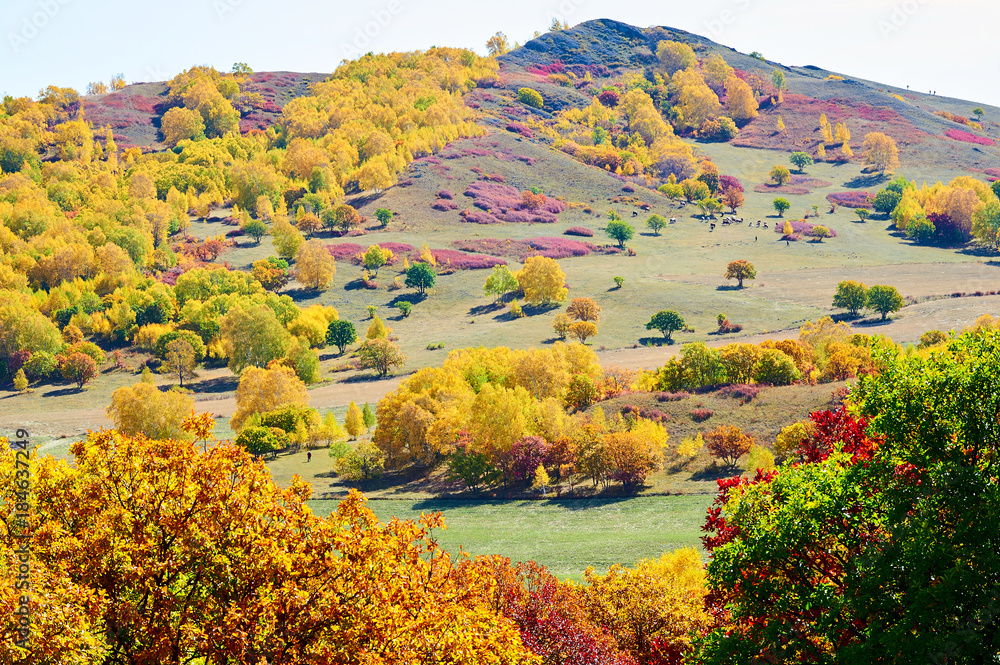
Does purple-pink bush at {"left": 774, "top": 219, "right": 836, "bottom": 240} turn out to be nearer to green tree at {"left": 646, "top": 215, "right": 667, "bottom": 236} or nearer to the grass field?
green tree at {"left": 646, "top": 215, "right": 667, "bottom": 236}

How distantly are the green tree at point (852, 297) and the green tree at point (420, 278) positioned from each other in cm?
6761

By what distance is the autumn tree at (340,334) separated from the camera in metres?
117

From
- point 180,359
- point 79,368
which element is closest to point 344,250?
point 180,359

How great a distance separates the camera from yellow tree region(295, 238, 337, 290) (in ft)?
463

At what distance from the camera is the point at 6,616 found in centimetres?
1180

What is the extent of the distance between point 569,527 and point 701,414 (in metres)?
19.3

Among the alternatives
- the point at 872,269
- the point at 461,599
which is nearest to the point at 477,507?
the point at 461,599

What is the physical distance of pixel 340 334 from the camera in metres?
117

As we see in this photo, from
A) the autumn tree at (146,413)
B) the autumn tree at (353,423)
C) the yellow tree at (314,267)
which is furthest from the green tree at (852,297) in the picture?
the autumn tree at (146,413)

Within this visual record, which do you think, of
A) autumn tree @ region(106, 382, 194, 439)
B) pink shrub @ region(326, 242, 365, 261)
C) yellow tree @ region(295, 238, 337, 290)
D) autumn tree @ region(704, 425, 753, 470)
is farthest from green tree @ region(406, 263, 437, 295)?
autumn tree @ region(704, 425, 753, 470)

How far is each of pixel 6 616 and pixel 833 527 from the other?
1510cm

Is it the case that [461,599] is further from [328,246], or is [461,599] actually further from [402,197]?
[402,197]

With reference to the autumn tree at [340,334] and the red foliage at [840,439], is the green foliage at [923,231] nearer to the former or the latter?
the autumn tree at [340,334]

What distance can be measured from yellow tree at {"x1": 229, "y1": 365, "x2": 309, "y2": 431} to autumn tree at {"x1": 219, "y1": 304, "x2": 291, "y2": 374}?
74.6 ft
